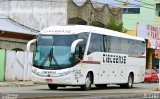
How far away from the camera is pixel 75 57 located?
26750mm

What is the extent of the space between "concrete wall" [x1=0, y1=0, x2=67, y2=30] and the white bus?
62.7ft

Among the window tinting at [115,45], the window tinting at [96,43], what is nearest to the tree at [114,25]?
the window tinting at [115,45]

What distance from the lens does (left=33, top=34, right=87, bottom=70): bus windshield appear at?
26.5 metres

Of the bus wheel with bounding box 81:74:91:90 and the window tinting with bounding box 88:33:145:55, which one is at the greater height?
the window tinting with bounding box 88:33:145:55

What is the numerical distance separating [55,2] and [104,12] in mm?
6108

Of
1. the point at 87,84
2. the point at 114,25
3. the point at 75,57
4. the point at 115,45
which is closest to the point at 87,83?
the point at 87,84

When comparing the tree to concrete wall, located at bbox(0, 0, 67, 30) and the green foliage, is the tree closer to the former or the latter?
the green foliage

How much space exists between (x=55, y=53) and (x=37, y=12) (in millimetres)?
25631

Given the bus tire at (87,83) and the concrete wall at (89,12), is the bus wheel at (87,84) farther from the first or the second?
the concrete wall at (89,12)

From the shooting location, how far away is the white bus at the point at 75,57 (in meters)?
26.4

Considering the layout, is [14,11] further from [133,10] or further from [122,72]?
[133,10]

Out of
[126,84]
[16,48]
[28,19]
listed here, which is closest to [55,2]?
[28,19]

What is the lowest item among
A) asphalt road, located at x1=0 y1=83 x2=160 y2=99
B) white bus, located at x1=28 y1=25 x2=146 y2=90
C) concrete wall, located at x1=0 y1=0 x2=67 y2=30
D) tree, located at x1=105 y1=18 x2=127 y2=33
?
asphalt road, located at x1=0 y1=83 x2=160 y2=99

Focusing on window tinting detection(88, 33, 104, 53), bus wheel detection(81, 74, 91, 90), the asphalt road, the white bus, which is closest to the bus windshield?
the white bus
